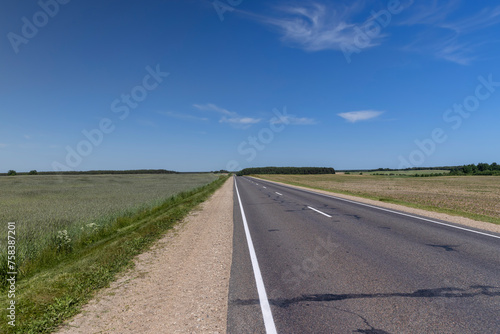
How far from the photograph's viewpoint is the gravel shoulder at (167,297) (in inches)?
125

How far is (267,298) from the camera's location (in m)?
Answer: 3.83

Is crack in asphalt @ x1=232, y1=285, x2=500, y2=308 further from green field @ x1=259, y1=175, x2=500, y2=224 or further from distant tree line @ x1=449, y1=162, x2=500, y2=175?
distant tree line @ x1=449, y1=162, x2=500, y2=175

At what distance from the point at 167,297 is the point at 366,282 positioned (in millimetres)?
3320

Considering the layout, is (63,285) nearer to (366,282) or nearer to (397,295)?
(366,282)

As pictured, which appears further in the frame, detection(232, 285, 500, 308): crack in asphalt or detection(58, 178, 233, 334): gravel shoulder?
detection(232, 285, 500, 308): crack in asphalt

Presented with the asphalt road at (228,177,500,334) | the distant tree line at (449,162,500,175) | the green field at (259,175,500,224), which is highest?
the distant tree line at (449,162,500,175)

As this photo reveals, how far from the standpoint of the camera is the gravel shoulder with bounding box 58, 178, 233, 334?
317cm

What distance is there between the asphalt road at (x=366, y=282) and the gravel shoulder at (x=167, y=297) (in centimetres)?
29

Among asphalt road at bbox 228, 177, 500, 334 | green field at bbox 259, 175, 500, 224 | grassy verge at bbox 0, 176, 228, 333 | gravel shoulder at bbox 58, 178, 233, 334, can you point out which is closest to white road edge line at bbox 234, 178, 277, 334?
asphalt road at bbox 228, 177, 500, 334

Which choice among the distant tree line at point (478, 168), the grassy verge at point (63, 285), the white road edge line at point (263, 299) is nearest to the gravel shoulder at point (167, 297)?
the grassy verge at point (63, 285)

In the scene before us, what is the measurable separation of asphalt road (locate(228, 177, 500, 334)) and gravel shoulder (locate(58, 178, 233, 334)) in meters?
0.29

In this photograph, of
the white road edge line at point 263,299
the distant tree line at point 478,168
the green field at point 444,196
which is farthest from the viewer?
the distant tree line at point 478,168

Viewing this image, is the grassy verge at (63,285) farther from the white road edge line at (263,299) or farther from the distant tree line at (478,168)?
the distant tree line at (478,168)

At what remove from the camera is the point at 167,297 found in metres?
3.94
